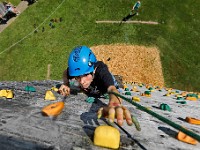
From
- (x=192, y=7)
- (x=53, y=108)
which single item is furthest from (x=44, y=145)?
(x=192, y=7)

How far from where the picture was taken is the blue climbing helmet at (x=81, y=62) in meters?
7.88

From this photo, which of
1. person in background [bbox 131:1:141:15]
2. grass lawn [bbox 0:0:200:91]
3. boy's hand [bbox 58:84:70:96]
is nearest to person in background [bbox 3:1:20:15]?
grass lawn [bbox 0:0:200:91]

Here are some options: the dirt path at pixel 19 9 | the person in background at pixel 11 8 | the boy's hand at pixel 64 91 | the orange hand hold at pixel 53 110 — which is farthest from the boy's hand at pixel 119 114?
the dirt path at pixel 19 9

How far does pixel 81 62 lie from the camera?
788 centimetres

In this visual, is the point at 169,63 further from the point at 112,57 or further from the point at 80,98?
the point at 80,98

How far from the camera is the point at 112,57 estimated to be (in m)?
24.0

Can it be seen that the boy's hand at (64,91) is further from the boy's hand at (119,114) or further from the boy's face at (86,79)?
the boy's hand at (119,114)

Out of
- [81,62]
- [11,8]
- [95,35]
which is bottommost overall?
[81,62]

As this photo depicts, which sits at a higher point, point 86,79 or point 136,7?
point 136,7

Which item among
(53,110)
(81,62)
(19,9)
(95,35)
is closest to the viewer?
(53,110)

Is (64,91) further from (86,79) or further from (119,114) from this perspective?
(119,114)

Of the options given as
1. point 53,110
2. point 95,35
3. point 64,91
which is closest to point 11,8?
point 95,35

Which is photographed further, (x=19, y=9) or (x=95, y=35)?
(x=19, y=9)

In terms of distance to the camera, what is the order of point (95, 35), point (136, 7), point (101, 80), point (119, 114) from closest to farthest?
point (119, 114) < point (101, 80) < point (95, 35) < point (136, 7)
